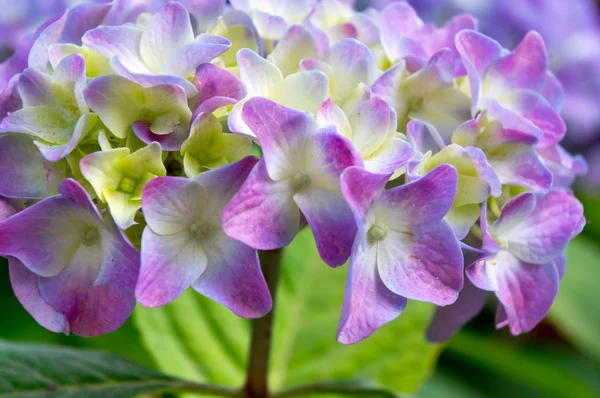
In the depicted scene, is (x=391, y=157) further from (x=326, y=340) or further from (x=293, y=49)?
(x=326, y=340)

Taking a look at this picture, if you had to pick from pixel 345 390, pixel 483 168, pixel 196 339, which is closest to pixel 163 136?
pixel 483 168

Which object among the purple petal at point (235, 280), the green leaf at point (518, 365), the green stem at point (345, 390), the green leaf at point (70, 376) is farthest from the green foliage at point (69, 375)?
the green leaf at point (518, 365)

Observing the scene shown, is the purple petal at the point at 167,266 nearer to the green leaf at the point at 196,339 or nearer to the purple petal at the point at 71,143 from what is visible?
the purple petal at the point at 71,143

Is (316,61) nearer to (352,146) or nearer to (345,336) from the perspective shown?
(352,146)

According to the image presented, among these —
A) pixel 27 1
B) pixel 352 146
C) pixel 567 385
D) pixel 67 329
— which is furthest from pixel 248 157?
pixel 27 1

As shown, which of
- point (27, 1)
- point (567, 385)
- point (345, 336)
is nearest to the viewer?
point (345, 336)
